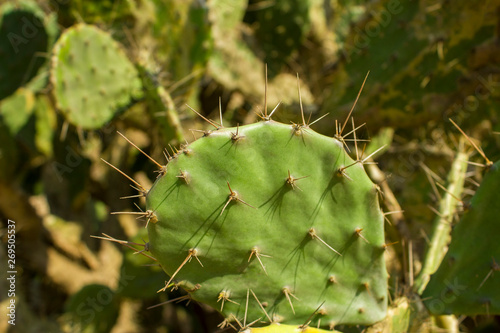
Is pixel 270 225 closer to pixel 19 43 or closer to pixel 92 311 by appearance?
pixel 92 311

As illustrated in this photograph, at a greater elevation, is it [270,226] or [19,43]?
[270,226]

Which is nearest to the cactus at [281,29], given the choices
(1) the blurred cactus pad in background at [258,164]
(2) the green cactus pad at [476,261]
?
(1) the blurred cactus pad in background at [258,164]

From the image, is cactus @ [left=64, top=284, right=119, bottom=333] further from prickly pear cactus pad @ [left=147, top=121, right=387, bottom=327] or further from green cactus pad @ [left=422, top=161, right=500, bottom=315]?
green cactus pad @ [left=422, top=161, right=500, bottom=315]

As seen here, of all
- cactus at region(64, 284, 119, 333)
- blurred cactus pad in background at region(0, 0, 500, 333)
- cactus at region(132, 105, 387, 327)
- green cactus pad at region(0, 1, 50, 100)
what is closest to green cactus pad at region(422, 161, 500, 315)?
blurred cactus pad in background at region(0, 0, 500, 333)

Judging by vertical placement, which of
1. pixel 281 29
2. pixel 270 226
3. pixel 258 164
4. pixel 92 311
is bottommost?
pixel 92 311

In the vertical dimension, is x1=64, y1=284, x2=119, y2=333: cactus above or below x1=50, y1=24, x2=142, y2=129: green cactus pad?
below

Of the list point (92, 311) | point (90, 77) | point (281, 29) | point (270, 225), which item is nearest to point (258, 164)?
point (270, 225)

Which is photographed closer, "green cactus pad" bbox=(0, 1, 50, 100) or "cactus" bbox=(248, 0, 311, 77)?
"green cactus pad" bbox=(0, 1, 50, 100)

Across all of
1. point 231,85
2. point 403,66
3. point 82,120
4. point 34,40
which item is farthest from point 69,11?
point 403,66
